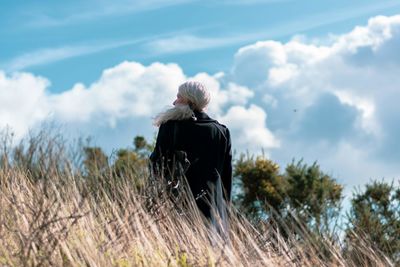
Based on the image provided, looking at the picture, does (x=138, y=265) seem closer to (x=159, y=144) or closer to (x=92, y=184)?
(x=159, y=144)

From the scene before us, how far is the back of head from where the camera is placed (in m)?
7.34

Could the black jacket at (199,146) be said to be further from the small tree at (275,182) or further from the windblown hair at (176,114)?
the small tree at (275,182)

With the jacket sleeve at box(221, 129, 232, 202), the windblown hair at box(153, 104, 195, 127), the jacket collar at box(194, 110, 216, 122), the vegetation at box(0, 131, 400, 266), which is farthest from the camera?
the jacket sleeve at box(221, 129, 232, 202)

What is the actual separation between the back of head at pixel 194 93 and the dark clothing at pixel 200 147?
4.0 inches

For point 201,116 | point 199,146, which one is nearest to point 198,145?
point 199,146

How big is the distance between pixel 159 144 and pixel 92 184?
0.98 metres

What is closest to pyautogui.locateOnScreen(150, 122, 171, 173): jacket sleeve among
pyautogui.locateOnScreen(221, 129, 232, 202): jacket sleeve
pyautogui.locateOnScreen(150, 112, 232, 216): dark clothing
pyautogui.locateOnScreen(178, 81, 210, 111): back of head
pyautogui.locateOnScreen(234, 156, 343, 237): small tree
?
pyautogui.locateOnScreen(150, 112, 232, 216): dark clothing

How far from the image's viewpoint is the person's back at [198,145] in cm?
730

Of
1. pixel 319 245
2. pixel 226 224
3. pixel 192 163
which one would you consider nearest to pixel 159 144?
pixel 192 163

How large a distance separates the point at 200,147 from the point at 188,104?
0.38 m

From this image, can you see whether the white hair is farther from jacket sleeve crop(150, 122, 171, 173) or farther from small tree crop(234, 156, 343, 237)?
small tree crop(234, 156, 343, 237)

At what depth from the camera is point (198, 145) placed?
291 inches

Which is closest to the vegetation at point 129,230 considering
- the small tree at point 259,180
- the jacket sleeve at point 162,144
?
the jacket sleeve at point 162,144

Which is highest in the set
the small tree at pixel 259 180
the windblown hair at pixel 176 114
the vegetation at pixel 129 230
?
the small tree at pixel 259 180
